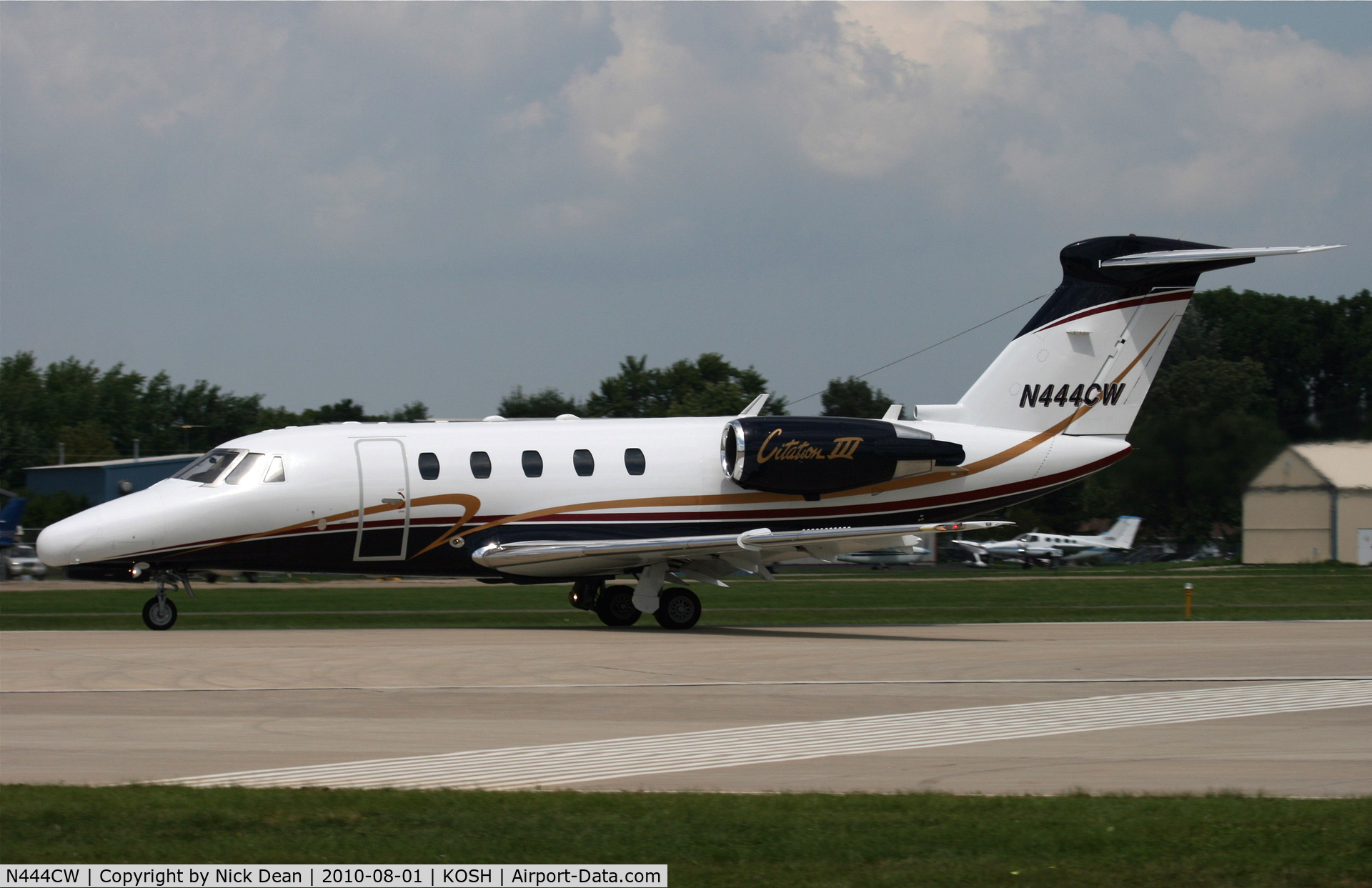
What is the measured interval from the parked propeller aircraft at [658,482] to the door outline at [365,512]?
0.03 meters

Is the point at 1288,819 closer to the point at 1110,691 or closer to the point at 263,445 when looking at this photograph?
the point at 1110,691

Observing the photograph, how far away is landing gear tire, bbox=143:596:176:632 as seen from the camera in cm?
2192

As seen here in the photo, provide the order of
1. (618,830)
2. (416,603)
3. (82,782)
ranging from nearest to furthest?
(618,830)
(82,782)
(416,603)

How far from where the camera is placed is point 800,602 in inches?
1302

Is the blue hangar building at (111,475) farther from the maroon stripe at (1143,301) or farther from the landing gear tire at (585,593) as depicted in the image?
the maroon stripe at (1143,301)

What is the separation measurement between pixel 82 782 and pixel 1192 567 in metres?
50.2

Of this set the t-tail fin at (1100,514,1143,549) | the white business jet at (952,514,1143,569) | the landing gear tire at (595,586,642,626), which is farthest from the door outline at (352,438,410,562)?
the t-tail fin at (1100,514,1143,549)

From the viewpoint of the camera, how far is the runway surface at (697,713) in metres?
10.1

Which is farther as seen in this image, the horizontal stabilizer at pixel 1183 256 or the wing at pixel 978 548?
the wing at pixel 978 548

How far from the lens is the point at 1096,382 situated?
2483 cm

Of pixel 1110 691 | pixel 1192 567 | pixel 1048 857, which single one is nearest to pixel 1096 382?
pixel 1110 691

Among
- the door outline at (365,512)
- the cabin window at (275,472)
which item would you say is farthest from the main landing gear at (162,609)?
the door outline at (365,512)

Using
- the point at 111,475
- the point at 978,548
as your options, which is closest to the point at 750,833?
the point at 978,548

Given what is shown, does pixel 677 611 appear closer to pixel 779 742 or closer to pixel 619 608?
pixel 619 608
